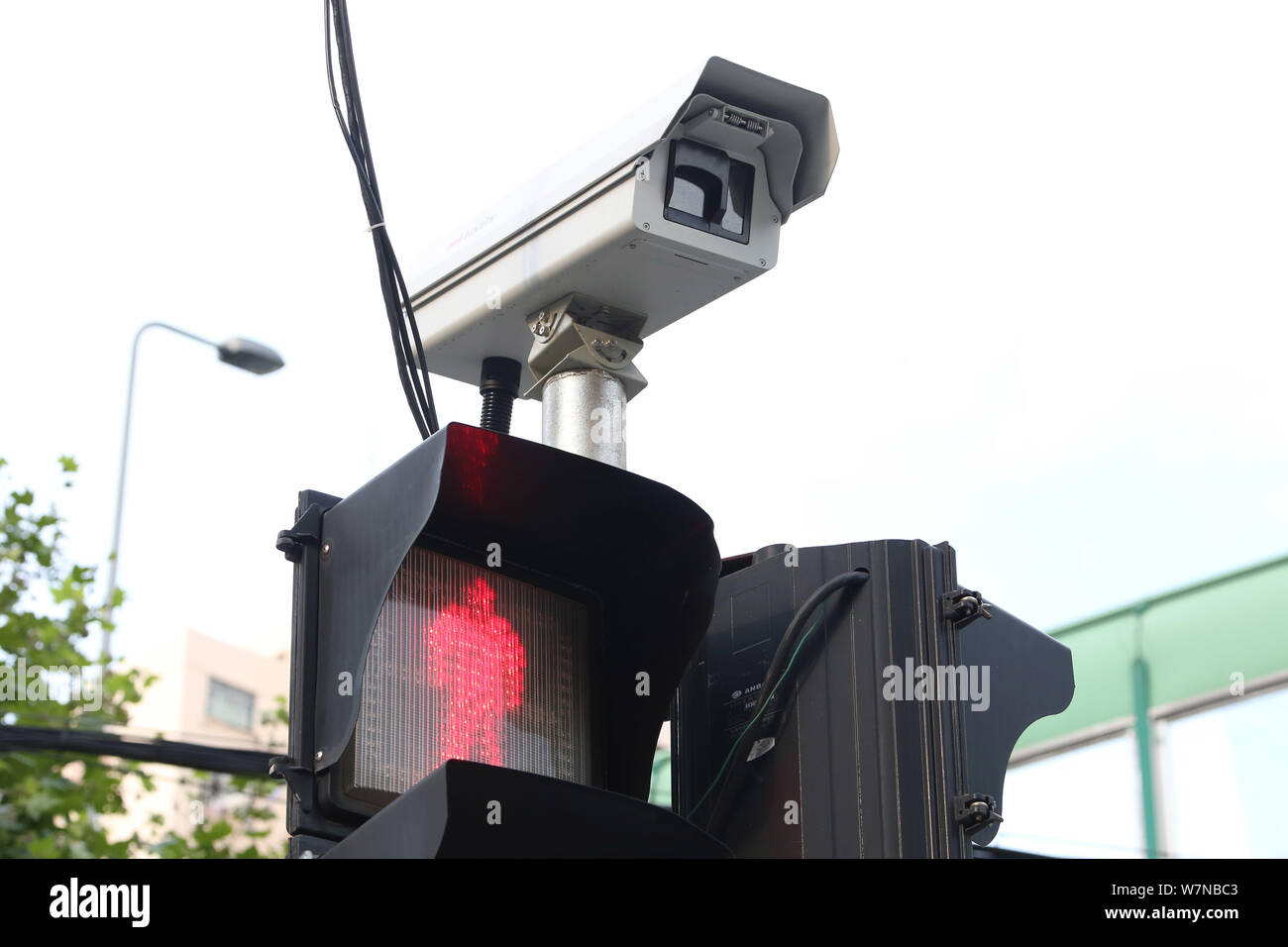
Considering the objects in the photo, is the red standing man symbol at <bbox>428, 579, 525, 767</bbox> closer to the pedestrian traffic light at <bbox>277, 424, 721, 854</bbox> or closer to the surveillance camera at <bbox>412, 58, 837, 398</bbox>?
the pedestrian traffic light at <bbox>277, 424, 721, 854</bbox>

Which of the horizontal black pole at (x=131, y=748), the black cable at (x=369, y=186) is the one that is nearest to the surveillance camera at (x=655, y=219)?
the black cable at (x=369, y=186)

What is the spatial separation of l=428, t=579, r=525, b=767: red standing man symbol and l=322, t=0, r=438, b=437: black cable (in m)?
0.65

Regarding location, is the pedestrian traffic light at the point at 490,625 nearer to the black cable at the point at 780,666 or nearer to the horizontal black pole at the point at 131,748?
the black cable at the point at 780,666

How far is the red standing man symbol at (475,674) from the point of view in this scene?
2350 millimetres

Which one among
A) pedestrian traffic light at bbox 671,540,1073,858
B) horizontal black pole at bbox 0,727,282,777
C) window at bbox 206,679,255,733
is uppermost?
window at bbox 206,679,255,733

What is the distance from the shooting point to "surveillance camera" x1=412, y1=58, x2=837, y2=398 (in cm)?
269

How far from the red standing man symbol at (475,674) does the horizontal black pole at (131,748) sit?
139 inches

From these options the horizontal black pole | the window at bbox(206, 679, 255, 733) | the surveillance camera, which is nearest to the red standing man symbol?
the surveillance camera

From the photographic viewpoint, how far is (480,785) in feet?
6.32

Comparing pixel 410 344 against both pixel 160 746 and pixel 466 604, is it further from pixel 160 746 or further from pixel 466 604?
pixel 160 746

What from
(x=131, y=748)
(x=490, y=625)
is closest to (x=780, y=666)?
(x=490, y=625)

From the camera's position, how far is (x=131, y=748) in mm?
5922

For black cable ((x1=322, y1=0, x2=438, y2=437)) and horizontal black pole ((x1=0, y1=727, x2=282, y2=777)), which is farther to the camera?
horizontal black pole ((x1=0, y1=727, x2=282, y2=777))
